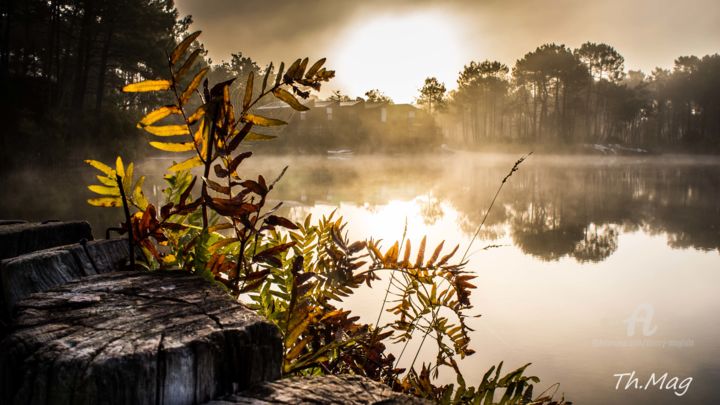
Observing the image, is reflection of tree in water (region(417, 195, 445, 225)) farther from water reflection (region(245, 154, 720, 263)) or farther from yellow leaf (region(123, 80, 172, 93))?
yellow leaf (region(123, 80, 172, 93))

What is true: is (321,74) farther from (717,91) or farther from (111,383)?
(717,91)

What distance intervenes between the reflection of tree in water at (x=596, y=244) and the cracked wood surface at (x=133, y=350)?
8.56 m

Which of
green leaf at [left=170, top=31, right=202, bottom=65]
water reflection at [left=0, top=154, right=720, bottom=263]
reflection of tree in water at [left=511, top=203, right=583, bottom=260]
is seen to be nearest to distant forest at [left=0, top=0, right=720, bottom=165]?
green leaf at [left=170, top=31, right=202, bottom=65]

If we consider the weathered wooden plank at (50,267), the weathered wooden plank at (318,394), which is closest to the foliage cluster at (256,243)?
the weathered wooden plank at (50,267)

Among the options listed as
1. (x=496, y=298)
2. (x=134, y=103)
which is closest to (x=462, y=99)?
(x=134, y=103)

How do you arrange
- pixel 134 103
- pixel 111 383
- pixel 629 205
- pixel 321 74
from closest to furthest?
pixel 111 383 < pixel 321 74 < pixel 629 205 < pixel 134 103

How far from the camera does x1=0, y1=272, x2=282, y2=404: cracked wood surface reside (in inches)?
32.1

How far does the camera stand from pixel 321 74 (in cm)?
132

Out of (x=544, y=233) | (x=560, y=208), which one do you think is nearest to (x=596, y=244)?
(x=544, y=233)

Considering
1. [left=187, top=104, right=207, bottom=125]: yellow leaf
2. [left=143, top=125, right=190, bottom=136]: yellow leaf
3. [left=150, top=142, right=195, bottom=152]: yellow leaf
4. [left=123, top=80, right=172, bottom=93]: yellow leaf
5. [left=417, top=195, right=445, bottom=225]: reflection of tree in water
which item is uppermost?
[left=123, top=80, right=172, bottom=93]: yellow leaf

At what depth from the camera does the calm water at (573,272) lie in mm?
4668

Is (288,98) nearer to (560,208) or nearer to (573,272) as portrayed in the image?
(573,272)

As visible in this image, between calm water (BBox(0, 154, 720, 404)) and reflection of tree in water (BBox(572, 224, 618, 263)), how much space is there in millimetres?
36

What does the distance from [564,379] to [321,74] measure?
413 centimetres
